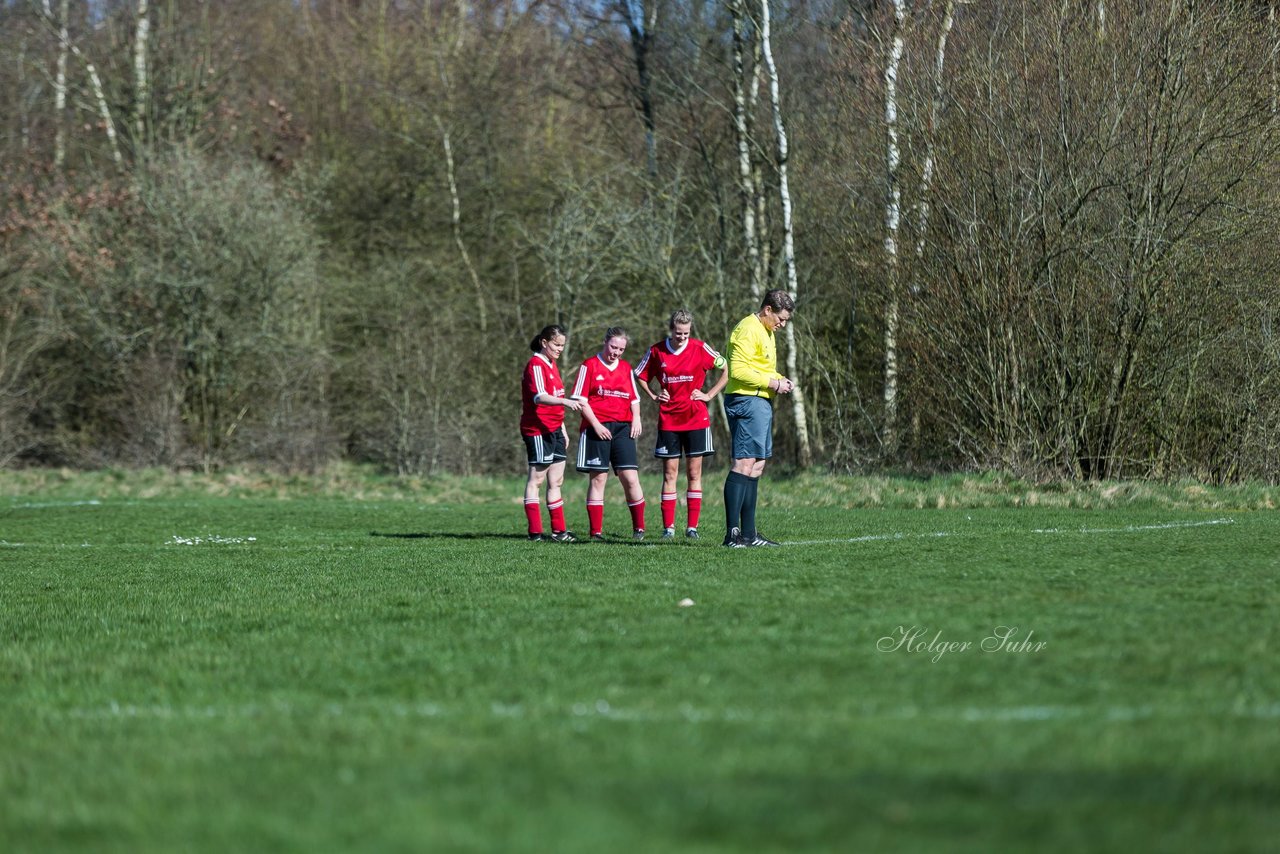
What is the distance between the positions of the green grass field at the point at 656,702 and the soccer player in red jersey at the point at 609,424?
7.13 feet

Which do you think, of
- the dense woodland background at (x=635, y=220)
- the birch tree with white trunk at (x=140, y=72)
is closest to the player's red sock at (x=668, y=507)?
the dense woodland background at (x=635, y=220)

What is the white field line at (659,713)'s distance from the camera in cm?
497

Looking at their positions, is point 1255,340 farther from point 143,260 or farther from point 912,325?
point 143,260

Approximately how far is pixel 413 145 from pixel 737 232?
9951 mm

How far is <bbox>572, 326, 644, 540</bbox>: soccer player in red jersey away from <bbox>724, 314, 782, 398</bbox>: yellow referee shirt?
1.94m

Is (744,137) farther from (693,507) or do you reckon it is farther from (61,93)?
(61,93)

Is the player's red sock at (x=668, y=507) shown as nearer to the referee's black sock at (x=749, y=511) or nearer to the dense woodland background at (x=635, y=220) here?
the referee's black sock at (x=749, y=511)

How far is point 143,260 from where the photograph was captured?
96.2 ft

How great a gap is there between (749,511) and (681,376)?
6.96 ft

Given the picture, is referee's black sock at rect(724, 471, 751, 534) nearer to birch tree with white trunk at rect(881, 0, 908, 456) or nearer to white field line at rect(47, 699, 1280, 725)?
white field line at rect(47, 699, 1280, 725)

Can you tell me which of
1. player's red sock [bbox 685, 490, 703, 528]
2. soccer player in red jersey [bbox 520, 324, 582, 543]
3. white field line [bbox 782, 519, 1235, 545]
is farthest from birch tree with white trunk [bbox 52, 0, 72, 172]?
white field line [bbox 782, 519, 1235, 545]

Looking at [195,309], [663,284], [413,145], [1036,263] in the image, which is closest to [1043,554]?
[1036,263]

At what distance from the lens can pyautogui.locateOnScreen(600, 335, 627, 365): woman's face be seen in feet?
45.2

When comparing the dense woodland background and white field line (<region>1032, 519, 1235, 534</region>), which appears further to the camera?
the dense woodland background
